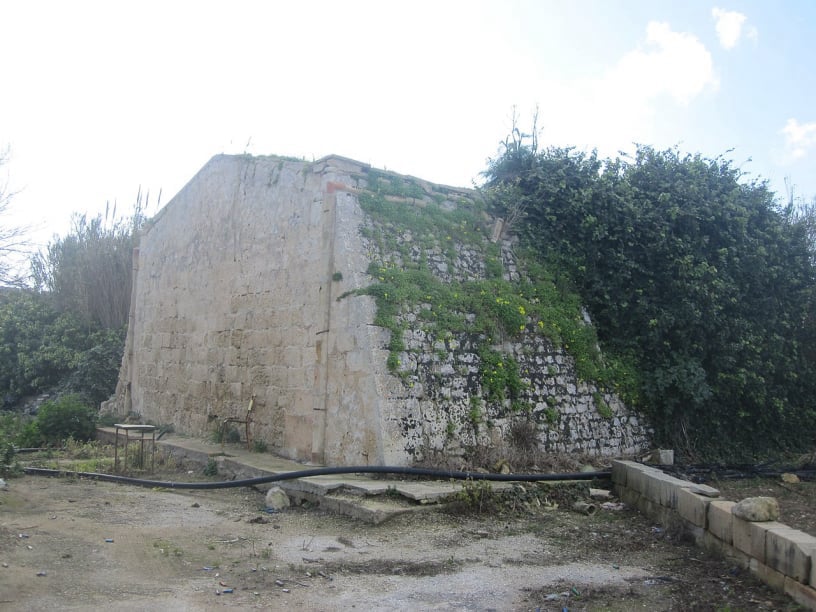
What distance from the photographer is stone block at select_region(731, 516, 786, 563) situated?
512 cm

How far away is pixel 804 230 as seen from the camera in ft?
40.0

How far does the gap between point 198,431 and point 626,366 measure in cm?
751

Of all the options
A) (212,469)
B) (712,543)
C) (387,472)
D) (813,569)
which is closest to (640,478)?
(712,543)

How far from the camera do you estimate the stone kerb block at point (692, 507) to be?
20.1 feet

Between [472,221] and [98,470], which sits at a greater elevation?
[472,221]

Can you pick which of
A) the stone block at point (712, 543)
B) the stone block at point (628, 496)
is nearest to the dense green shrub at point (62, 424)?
the stone block at point (628, 496)

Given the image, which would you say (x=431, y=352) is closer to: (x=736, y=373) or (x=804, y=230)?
(x=736, y=373)

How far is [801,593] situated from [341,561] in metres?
3.40

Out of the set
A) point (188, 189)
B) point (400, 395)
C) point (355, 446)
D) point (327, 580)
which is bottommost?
point (327, 580)

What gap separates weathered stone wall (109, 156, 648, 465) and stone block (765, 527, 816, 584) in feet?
13.4

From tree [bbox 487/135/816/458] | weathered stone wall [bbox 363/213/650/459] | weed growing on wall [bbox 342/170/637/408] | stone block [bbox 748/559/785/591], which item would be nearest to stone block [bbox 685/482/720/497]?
stone block [bbox 748/559/785/591]

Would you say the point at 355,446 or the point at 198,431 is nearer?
the point at 355,446

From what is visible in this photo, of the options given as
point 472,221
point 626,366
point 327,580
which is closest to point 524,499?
point 327,580

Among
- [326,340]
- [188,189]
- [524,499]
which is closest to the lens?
[524,499]
